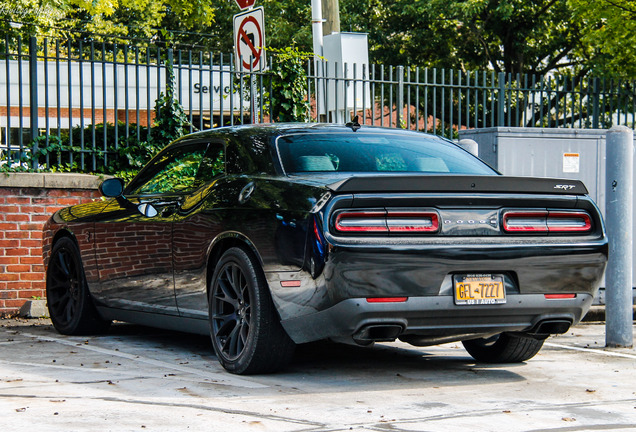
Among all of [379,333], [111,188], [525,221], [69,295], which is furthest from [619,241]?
[69,295]

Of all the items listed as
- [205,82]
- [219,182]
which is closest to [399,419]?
[219,182]

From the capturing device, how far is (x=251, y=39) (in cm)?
1053

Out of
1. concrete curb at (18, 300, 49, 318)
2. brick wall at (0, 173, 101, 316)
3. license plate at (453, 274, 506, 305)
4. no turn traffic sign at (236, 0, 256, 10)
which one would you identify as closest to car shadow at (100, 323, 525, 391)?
license plate at (453, 274, 506, 305)

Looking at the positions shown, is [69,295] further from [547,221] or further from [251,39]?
[547,221]

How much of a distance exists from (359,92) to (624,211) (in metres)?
5.38

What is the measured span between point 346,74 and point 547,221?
675cm

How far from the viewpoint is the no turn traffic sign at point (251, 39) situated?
10.2 meters

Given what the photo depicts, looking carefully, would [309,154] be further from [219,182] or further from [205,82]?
[205,82]

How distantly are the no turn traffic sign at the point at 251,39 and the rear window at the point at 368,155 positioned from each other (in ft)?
12.9

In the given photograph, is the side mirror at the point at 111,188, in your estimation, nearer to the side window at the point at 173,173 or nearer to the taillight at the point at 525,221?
the side window at the point at 173,173

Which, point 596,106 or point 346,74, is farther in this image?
point 596,106

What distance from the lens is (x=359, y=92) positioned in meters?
12.5

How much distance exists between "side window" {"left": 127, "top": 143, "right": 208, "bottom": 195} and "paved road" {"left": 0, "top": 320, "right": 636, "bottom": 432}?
3.91 feet

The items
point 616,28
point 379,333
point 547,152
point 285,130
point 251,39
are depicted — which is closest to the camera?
point 379,333
